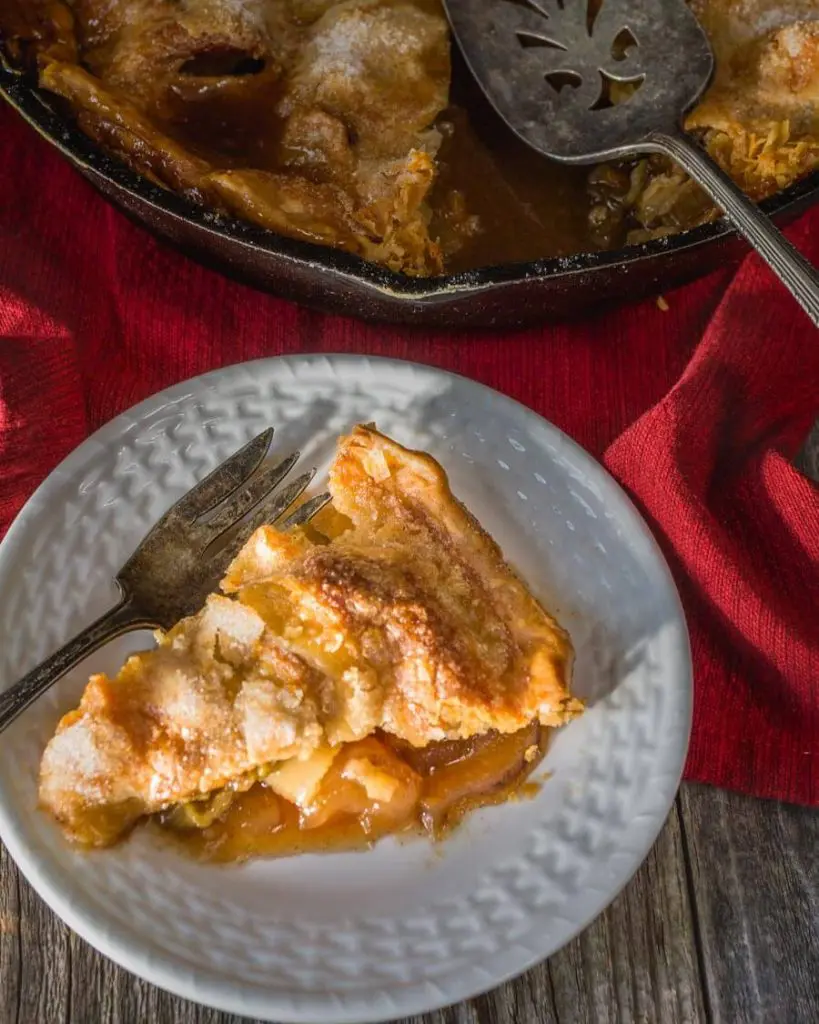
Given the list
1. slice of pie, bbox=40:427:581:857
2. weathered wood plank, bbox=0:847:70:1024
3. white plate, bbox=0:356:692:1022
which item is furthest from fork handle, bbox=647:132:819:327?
weathered wood plank, bbox=0:847:70:1024

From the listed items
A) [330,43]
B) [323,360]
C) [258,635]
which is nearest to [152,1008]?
[258,635]

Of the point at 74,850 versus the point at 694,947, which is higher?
the point at 74,850

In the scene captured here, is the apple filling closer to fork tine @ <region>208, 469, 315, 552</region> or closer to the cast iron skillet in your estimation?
fork tine @ <region>208, 469, 315, 552</region>

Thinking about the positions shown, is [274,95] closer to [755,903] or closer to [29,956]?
[29,956]

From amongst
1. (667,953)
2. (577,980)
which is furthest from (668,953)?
(577,980)

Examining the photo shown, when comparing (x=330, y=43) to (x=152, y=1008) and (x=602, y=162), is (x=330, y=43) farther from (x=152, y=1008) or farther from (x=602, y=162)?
(x=152, y=1008)

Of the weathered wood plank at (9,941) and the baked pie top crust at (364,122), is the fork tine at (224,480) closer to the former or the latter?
the baked pie top crust at (364,122)
